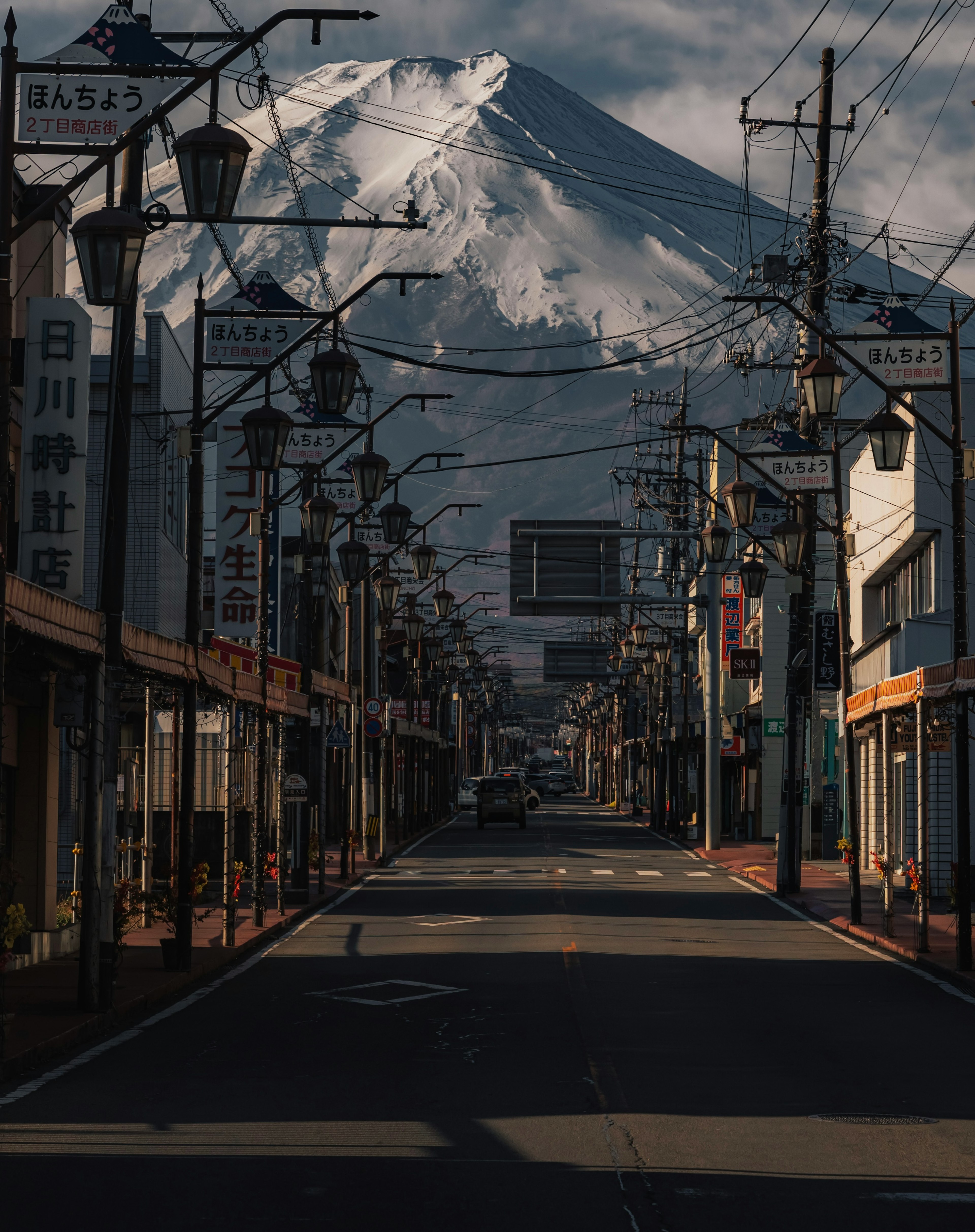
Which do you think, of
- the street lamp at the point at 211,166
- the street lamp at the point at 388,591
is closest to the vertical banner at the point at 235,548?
the street lamp at the point at 388,591

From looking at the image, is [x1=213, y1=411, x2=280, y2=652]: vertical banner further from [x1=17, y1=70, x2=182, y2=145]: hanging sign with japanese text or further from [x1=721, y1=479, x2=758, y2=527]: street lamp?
[x1=17, y1=70, x2=182, y2=145]: hanging sign with japanese text

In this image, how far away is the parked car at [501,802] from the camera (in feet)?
225

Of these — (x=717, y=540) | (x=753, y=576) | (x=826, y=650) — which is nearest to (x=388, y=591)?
(x=717, y=540)

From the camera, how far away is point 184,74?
1418cm

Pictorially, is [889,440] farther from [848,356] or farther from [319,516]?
[319,516]

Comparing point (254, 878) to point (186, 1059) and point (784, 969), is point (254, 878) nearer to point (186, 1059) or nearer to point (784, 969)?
point (784, 969)

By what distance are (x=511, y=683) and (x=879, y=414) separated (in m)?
158

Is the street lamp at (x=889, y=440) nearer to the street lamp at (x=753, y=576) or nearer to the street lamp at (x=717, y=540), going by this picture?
the street lamp at (x=753, y=576)


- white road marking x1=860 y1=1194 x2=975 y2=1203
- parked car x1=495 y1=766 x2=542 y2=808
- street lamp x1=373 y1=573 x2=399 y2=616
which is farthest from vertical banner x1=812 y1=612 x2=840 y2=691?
white road marking x1=860 y1=1194 x2=975 y2=1203

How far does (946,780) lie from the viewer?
1308 inches

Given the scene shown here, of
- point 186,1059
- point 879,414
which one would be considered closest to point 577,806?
point 879,414

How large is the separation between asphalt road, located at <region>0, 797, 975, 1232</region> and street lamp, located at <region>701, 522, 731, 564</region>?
14.4 m

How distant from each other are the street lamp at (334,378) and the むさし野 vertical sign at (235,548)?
1649 centimetres

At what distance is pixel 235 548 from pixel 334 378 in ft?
59.0
